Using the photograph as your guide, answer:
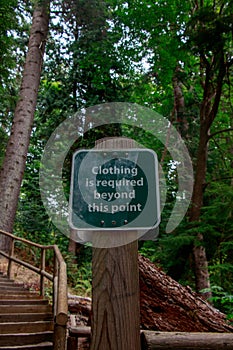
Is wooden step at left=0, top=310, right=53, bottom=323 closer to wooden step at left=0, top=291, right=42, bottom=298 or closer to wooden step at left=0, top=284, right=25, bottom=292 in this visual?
wooden step at left=0, top=291, right=42, bottom=298

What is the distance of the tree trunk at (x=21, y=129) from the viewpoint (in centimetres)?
973

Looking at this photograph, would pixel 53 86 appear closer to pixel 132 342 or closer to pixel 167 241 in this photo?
pixel 167 241

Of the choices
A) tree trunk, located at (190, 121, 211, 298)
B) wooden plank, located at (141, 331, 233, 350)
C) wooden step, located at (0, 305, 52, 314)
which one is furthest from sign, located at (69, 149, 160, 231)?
tree trunk, located at (190, 121, 211, 298)

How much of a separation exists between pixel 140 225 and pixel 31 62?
11.4 metres

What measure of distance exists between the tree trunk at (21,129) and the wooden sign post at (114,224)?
28.3 ft

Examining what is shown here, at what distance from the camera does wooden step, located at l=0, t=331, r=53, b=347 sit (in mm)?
4527

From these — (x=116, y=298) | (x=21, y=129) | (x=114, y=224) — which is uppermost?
(x=21, y=129)

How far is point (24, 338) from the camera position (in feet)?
15.3

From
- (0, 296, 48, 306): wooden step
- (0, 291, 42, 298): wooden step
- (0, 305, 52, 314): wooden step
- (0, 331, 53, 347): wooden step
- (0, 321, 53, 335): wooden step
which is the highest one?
(0, 291, 42, 298): wooden step

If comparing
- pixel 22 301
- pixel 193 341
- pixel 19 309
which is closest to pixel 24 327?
pixel 19 309

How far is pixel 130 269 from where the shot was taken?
150 cm

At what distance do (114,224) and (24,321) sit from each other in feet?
15.2

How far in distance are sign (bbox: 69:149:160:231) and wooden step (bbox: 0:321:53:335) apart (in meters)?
4.16

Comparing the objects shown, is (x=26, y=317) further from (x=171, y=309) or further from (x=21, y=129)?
(x=21, y=129)
